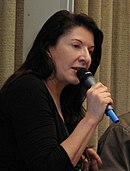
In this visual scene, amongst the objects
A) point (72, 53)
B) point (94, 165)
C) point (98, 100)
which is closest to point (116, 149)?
point (94, 165)

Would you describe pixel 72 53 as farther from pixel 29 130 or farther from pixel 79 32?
pixel 29 130

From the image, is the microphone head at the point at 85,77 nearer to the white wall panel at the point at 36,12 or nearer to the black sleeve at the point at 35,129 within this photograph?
the black sleeve at the point at 35,129

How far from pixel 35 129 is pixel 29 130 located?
0.02 metres

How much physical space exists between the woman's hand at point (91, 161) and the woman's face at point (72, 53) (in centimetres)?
23

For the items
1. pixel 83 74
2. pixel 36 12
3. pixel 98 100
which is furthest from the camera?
pixel 36 12

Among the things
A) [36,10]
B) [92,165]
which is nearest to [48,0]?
[36,10]

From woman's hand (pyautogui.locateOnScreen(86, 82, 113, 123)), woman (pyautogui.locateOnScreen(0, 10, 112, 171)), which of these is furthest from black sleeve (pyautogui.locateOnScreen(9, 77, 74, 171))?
woman's hand (pyautogui.locateOnScreen(86, 82, 113, 123))

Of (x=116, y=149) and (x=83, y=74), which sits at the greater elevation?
(x=83, y=74)

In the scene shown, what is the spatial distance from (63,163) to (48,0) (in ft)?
2.51

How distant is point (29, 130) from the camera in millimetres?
1020

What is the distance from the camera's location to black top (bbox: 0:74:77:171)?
3.27 ft

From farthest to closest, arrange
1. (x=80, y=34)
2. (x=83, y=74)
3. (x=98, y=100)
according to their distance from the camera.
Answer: (x=80, y=34) < (x=83, y=74) < (x=98, y=100)

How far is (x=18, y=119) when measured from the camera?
104cm

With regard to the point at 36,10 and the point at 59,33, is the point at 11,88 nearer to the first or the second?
the point at 59,33
